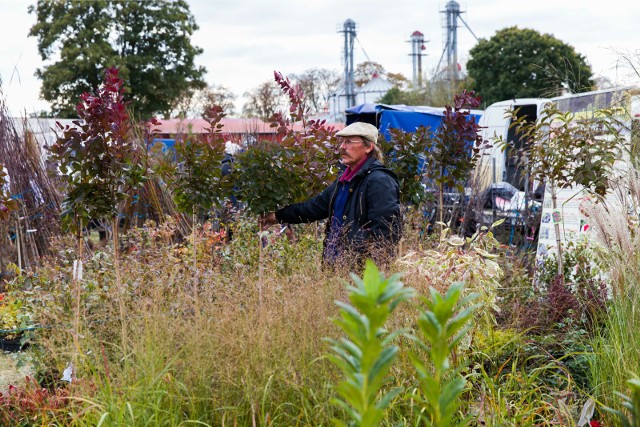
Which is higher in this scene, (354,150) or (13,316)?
(354,150)

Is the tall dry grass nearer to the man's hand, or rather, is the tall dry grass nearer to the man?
the man

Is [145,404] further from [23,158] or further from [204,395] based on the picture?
[23,158]

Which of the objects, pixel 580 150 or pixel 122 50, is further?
pixel 122 50

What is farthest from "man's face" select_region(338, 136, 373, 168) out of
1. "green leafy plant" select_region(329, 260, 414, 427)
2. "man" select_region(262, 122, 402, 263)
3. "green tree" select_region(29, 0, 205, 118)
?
"green tree" select_region(29, 0, 205, 118)

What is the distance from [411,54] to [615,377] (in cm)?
7142

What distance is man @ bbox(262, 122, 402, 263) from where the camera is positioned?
4645mm

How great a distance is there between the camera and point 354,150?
4910 mm

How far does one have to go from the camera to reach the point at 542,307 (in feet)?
14.8

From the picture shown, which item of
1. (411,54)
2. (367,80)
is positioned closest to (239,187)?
(367,80)

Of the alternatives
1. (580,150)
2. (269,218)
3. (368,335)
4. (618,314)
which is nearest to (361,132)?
(269,218)

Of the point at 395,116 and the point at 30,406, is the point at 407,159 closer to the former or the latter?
the point at 30,406

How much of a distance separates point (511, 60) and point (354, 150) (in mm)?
34358

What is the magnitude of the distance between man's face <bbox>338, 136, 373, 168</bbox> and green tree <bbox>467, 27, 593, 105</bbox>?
1275 inches

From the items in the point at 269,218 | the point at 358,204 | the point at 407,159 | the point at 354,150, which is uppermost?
the point at 354,150
